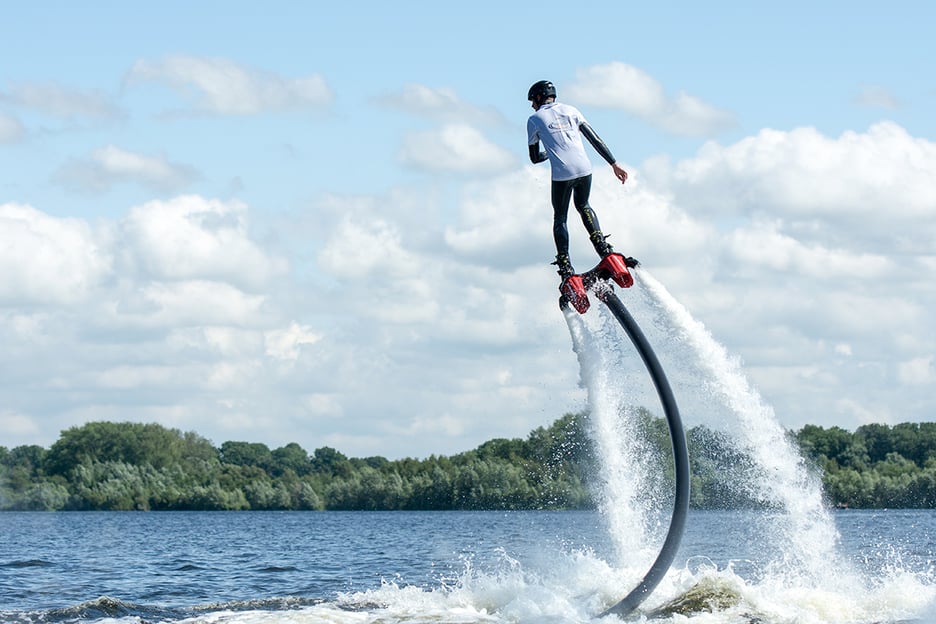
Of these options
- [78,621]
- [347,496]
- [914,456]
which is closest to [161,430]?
[347,496]

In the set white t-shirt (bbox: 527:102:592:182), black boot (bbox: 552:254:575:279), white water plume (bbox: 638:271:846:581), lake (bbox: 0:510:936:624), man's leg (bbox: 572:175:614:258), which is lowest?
lake (bbox: 0:510:936:624)

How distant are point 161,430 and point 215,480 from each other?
853 inches

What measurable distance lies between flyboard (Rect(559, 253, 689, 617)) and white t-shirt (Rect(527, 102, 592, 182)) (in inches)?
53.3

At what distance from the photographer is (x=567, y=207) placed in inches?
728

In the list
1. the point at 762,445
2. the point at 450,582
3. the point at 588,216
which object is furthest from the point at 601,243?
the point at 450,582

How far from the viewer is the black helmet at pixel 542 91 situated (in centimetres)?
1852

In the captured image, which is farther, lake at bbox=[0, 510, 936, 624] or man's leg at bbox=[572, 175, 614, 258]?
lake at bbox=[0, 510, 936, 624]

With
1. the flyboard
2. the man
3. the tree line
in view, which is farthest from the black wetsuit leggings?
the tree line

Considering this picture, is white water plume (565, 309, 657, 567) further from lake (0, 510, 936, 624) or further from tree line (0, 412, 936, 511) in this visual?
tree line (0, 412, 936, 511)

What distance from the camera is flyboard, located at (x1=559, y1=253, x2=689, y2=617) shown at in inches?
734

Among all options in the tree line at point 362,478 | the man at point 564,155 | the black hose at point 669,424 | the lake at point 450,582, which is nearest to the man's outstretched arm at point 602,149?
the man at point 564,155

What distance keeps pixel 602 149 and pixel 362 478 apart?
4140 inches

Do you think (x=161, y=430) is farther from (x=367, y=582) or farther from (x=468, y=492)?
(x=367, y=582)

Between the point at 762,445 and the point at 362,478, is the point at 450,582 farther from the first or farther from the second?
the point at 362,478
